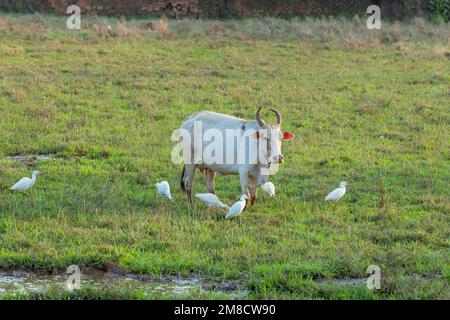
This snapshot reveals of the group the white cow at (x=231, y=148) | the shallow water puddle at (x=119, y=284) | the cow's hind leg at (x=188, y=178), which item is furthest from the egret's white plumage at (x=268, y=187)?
the shallow water puddle at (x=119, y=284)

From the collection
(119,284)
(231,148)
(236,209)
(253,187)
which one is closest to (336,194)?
(253,187)

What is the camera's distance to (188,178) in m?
10.3

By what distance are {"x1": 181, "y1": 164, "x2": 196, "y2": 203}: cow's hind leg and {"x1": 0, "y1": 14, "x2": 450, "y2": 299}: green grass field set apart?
0.15 meters

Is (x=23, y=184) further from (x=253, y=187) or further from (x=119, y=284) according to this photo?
(x=119, y=284)

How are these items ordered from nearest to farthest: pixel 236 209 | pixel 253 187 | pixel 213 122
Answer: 1. pixel 236 209
2. pixel 253 187
3. pixel 213 122

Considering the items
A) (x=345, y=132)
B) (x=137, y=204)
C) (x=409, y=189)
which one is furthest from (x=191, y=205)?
Answer: (x=345, y=132)

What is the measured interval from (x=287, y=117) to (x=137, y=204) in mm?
5424

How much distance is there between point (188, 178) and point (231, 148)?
1.97 feet

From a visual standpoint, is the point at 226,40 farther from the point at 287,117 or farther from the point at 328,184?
the point at 328,184

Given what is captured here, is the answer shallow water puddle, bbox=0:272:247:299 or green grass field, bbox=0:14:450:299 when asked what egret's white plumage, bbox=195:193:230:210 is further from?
shallow water puddle, bbox=0:272:247:299

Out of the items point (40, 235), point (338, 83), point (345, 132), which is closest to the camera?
point (40, 235)

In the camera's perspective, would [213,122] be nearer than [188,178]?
No

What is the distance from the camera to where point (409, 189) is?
10766mm
